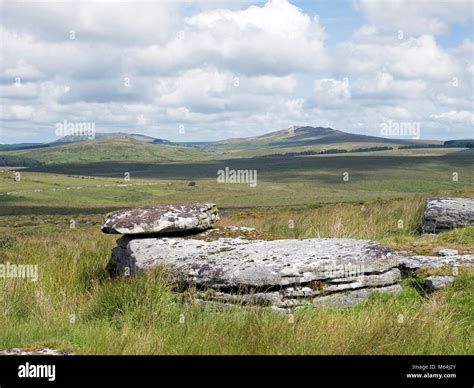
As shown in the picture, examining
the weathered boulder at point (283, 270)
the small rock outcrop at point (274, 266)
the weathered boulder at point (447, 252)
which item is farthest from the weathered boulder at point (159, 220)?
the weathered boulder at point (447, 252)

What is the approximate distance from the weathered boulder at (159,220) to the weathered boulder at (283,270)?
1.18 metres

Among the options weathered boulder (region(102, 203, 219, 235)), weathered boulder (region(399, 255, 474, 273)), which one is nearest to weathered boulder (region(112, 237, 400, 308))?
weathered boulder (region(399, 255, 474, 273))

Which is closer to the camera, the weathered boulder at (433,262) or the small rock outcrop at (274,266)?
the small rock outcrop at (274,266)

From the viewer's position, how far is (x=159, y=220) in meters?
11.5

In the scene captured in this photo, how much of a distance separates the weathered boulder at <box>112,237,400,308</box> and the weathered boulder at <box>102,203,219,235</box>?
1.18m

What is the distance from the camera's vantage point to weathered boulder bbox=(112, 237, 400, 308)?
8734 mm

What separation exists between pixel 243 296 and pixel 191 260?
56.6 inches

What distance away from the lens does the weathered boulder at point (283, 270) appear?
873cm

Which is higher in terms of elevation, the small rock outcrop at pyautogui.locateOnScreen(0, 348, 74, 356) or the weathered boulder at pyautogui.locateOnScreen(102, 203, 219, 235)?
the weathered boulder at pyautogui.locateOnScreen(102, 203, 219, 235)

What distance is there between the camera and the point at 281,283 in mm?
8711

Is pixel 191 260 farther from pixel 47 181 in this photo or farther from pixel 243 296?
pixel 47 181

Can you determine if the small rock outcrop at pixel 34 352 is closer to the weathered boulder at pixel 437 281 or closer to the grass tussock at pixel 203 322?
the grass tussock at pixel 203 322

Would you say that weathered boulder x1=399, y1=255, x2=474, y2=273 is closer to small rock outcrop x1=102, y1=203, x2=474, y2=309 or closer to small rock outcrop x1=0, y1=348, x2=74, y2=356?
small rock outcrop x1=102, y1=203, x2=474, y2=309
